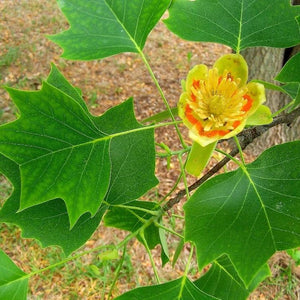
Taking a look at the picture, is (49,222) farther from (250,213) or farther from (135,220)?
(250,213)

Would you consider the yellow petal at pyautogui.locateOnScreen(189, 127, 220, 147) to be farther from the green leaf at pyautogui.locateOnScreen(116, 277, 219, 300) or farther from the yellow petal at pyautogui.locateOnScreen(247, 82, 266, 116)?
the green leaf at pyautogui.locateOnScreen(116, 277, 219, 300)

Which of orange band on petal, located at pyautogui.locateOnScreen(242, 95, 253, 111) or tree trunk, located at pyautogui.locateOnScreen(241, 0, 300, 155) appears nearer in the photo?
orange band on petal, located at pyautogui.locateOnScreen(242, 95, 253, 111)

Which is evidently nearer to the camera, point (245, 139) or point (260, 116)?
point (260, 116)

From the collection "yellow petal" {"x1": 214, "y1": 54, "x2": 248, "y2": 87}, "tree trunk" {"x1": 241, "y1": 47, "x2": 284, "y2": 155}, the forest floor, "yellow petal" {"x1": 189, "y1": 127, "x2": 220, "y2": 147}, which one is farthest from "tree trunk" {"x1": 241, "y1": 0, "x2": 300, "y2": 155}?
"yellow petal" {"x1": 189, "y1": 127, "x2": 220, "y2": 147}

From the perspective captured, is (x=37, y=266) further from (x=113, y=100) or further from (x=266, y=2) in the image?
(x=266, y=2)

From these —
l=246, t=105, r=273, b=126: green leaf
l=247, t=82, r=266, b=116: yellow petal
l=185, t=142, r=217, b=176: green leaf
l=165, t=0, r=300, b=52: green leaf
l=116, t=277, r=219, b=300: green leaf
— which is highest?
l=165, t=0, r=300, b=52: green leaf

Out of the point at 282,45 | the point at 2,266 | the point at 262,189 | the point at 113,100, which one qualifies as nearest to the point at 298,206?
the point at 262,189

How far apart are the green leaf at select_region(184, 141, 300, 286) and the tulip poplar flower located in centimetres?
8

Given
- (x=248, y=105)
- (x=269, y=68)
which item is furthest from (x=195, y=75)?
(x=269, y=68)

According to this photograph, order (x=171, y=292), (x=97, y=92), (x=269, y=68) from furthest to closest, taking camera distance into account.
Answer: (x=97, y=92) < (x=269, y=68) < (x=171, y=292)

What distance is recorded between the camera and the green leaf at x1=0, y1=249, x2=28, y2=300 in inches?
37.3

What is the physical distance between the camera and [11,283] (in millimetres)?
965

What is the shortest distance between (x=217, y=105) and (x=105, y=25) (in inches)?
14.8

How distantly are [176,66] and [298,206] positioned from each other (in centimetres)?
322
